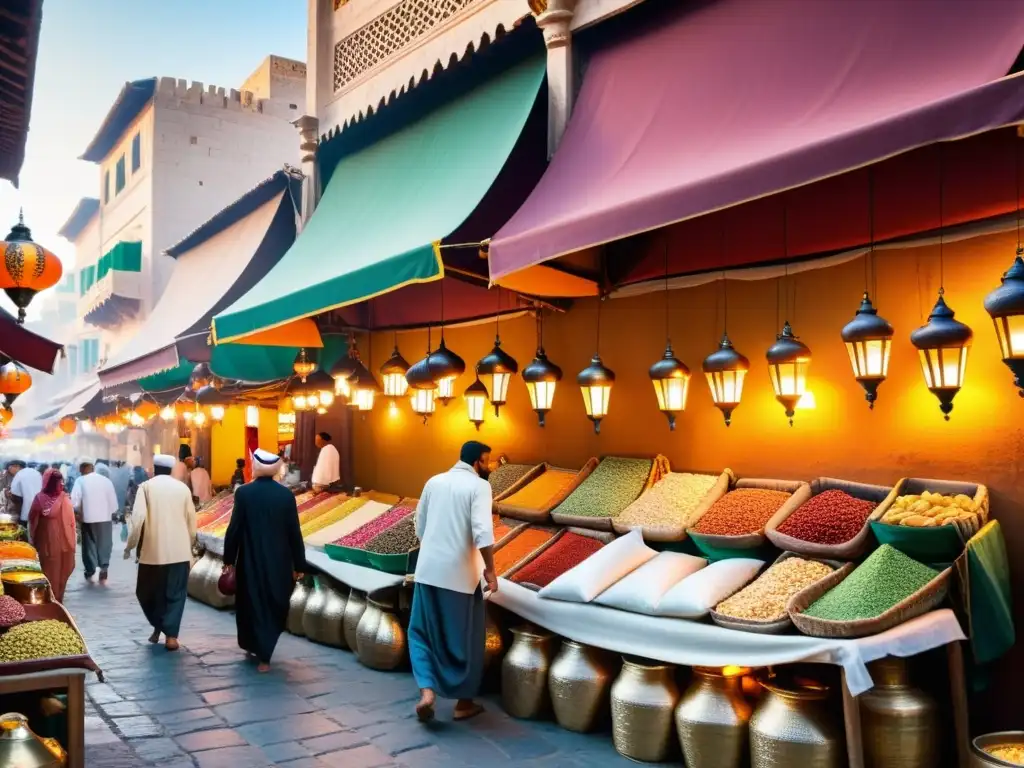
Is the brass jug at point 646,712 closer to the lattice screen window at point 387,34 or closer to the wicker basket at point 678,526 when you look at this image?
the wicker basket at point 678,526

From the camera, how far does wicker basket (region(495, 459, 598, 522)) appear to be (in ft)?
21.3

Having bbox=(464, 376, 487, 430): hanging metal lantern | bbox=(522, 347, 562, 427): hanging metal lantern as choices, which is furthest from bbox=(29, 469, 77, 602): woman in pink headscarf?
bbox=(522, 347, 562, 427): hanging metal lantern

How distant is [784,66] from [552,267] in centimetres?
224

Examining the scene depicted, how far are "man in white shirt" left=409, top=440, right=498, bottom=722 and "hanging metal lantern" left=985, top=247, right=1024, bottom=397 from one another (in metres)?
3.01

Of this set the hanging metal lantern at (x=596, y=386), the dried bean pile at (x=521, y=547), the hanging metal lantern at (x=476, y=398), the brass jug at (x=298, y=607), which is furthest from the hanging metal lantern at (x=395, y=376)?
the hanging metal lantern at (x=596, y=386)

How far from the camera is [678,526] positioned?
550cm

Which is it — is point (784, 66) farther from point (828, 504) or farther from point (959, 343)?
point (828, 504)

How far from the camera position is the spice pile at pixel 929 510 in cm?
433

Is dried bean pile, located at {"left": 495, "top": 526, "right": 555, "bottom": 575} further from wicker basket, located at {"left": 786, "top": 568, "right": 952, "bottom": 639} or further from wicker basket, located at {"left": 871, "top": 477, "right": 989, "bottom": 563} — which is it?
wicker basket, located at {"left": 871, "top": 477, "right": 989, "bottom": 563}

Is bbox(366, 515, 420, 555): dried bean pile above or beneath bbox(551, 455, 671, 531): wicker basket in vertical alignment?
beneath

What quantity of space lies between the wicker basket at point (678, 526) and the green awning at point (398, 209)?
83.8 inches

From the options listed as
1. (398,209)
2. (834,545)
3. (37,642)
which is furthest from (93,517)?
(834,545)

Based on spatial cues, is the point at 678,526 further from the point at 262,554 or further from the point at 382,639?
the point at 262,554

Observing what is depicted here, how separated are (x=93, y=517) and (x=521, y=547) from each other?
7631 mm
